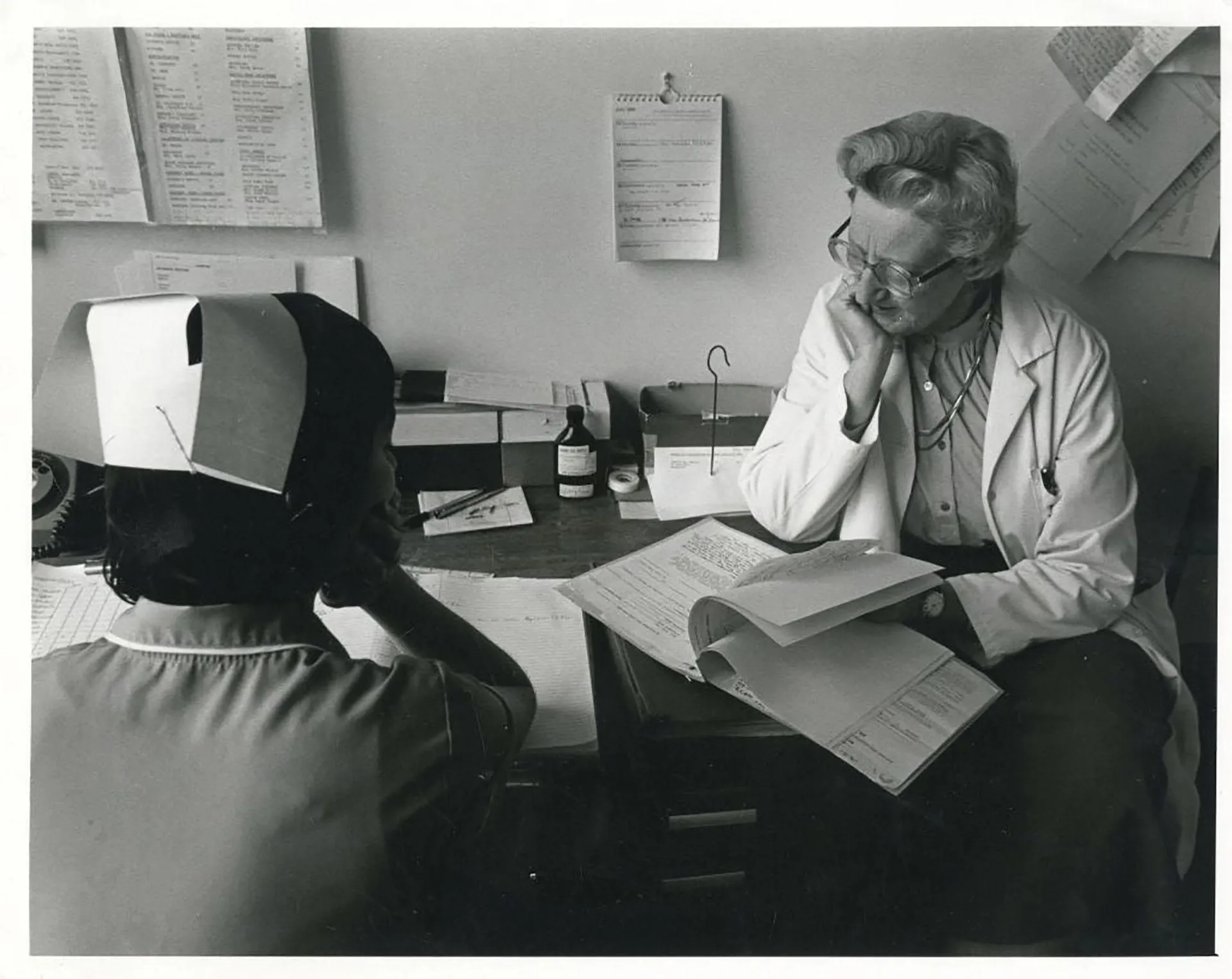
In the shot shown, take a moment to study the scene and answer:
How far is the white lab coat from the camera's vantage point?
1096 millimetres

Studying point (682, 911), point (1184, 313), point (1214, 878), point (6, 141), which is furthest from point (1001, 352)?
point (6, 141)

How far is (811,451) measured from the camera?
1.17 meters

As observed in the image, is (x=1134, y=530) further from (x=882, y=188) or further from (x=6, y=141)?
(x=6, y=141)

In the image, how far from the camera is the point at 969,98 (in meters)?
1.13

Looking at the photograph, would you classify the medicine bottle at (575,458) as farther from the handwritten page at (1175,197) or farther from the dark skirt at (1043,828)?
the handwritten page at (1175,197)

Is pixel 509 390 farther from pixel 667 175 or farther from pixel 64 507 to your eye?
pixel 64 507

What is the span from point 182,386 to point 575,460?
61 centimetres

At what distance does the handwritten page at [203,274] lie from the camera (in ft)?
3.82

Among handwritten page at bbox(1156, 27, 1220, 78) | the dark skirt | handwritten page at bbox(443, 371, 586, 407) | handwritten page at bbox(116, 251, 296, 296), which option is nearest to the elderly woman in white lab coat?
the dark skirt

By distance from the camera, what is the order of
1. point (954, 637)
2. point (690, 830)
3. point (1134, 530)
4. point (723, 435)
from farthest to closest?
1. point (723, 435)
2. point (1134, 530)
3. point (954, 637)
4. point (690, 830)

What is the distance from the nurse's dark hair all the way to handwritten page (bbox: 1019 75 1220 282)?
1.02 metres

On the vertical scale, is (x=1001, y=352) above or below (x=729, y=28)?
below

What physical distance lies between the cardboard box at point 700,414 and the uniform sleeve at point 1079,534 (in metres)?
0.42
